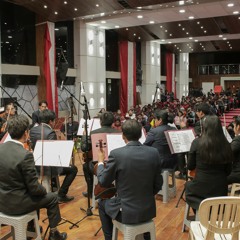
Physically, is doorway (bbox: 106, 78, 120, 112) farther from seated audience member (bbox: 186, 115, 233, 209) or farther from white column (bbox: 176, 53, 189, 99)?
seated audience member (bbox: 186, 115, 233, 209)

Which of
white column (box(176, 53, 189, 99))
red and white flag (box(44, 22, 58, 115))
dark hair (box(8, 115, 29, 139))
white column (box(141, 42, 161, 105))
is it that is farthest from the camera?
white column (box(176, 53, 189, 99))

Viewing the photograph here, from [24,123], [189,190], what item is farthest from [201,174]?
[24,123]

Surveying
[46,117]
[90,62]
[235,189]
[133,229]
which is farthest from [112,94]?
[133,229]

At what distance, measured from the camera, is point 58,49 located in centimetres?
1323

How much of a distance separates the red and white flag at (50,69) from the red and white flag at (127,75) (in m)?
5.47

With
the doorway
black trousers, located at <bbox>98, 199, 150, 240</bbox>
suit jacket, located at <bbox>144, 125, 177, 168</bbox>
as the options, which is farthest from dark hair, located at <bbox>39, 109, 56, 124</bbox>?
the doorway

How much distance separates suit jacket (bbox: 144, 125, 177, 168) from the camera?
522 cm

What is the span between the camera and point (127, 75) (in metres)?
16.9

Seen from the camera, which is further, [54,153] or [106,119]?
[106,119]

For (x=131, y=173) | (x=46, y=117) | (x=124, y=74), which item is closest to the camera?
(x=131, y=173)

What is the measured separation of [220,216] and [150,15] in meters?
10.1

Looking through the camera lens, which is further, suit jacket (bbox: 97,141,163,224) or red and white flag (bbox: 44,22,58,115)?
red and white flag (bbox: 44,22,58,115)

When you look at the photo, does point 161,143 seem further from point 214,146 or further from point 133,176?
point 133,176

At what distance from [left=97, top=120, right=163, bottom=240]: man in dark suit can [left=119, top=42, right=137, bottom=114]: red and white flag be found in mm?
13785
